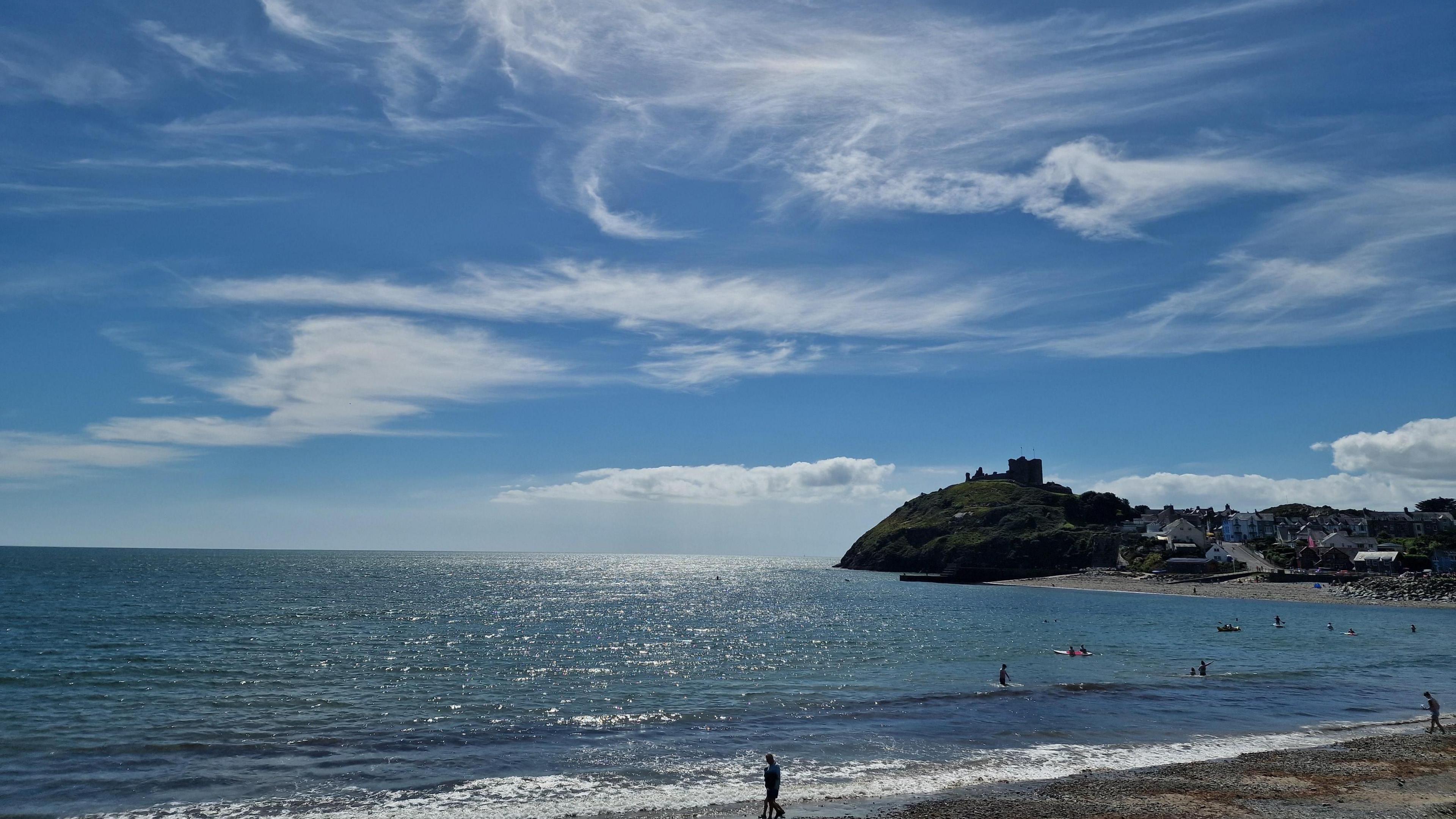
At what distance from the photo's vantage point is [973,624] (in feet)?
296

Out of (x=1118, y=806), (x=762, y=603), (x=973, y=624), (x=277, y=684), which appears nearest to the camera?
(x=1118, y=806)

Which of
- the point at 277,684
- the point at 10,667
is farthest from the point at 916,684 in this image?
the point at 10,667

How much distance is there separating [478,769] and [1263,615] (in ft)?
340

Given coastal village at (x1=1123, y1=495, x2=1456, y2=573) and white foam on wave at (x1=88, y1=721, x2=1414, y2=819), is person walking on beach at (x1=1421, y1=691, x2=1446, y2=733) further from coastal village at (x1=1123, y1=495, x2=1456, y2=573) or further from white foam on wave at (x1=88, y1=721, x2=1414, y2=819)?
coastal village at (x1=1123, y1=495, x2=1456, y2=573)

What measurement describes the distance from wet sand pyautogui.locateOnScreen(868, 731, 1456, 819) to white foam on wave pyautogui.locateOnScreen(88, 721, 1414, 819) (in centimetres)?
167

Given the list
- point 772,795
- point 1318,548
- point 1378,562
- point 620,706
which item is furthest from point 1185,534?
point 772,795

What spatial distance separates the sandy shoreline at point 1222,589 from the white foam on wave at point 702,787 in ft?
337

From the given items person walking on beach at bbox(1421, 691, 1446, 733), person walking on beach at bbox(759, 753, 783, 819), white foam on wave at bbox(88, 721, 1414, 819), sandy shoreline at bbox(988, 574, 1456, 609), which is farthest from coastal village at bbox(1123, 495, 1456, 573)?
person walking on beach at bbox(759, 753, 783, 819)

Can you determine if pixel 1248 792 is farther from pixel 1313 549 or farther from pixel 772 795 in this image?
pixel 1313 549

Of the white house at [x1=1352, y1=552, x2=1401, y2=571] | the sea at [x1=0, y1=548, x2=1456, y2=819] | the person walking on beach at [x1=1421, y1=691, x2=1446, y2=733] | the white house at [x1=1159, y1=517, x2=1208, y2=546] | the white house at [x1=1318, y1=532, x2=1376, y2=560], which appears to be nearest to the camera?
the sea at [x1=0, y1=548, x2=1456, y2=819]

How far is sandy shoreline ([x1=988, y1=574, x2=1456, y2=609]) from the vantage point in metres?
116

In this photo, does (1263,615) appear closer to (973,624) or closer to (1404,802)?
(973,624)

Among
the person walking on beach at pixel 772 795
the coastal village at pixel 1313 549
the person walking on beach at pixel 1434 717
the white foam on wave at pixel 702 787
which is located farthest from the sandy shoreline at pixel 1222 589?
the person walking on beach at pixel 772 795

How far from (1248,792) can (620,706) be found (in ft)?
90.4
